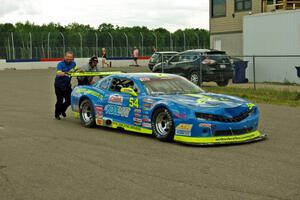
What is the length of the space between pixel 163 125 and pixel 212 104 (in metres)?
1.00

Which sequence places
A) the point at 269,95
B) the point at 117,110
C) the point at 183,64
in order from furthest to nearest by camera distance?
the point at 183,64 < the point at 269,95 < the point at 117,110

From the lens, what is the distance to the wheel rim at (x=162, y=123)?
10.6m

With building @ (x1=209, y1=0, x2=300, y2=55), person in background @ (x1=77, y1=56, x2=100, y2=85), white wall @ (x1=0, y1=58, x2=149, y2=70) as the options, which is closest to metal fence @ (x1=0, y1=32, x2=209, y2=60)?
white wall @ (x1=0, y1=58, x2=149, y2=70)

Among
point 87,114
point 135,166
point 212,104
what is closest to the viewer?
point 135,166

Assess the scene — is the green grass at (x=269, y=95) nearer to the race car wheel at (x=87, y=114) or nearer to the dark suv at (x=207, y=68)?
the dark suv at (x=207, y=68)

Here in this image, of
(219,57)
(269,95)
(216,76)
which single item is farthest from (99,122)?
(219,57)

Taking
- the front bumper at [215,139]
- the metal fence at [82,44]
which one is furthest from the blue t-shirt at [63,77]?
the metal fence at [82,44]

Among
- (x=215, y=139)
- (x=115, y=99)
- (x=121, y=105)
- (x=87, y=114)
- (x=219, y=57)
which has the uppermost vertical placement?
(x=219, y=57)

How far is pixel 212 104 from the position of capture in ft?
33.9

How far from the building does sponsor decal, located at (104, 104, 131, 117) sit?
21.8 meters

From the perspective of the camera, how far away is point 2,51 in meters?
48.5

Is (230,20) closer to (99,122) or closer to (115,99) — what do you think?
(99,122)

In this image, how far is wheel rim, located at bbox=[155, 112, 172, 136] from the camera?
10578 millimetres

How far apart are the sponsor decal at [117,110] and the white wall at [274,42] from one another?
13336 mm
